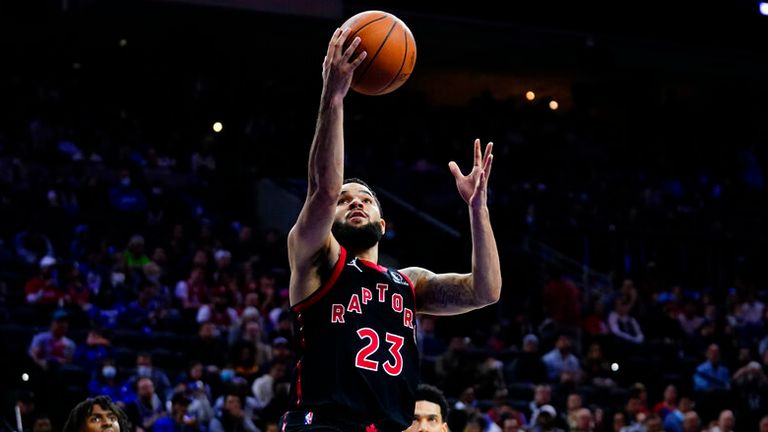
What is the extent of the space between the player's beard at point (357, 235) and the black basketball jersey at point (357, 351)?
0.10 metres

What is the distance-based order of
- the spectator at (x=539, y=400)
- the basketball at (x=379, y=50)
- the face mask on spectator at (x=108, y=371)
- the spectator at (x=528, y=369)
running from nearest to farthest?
the basketball at (x=379, y=50) → the face mask on spectator at (x=108, y=371) → the spectator at (x=539, y=400) → the spectator at (x=528, y=369)

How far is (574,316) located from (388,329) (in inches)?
498

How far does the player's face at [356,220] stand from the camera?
5820 mm

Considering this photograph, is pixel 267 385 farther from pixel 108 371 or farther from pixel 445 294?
pixel 445 294

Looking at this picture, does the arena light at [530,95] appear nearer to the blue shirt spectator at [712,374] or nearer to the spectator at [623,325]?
the spectator at [623,325]

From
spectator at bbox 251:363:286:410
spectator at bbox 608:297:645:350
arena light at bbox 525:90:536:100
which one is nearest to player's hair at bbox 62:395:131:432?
spectator at bbox 251:363:286:410

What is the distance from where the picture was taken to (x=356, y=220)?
5.83 meters

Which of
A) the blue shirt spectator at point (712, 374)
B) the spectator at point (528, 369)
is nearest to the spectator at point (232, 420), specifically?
the spectator at point (528, 369)

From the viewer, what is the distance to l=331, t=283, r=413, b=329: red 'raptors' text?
5578 mm

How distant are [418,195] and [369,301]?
55.2 ft

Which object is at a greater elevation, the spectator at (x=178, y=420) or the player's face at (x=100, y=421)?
the spectator at (x=178, y=420)

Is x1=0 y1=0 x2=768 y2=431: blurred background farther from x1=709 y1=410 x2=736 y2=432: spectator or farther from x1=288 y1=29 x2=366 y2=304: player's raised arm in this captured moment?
x1=288 y1=29 x2=366 y2=304: player's raised arm

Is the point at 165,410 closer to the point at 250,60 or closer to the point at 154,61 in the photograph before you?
the point at 154,61

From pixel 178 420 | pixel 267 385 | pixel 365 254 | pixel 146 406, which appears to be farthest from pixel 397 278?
pixel 267 385
